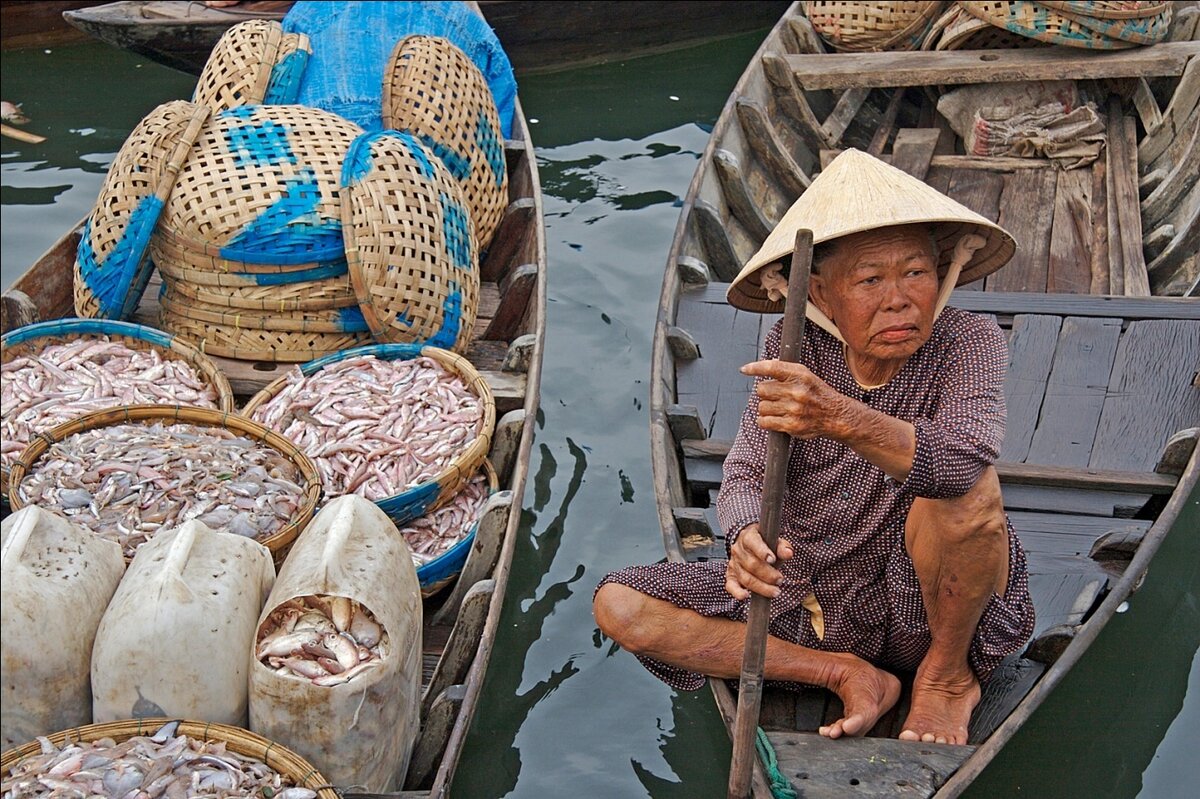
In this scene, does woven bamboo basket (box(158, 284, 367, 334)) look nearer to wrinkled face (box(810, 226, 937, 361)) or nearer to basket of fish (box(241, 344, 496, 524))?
basket of fish (box(241, 344, 496, 524))

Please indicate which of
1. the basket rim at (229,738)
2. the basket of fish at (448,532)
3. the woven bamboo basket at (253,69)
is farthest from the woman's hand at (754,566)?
the woven bamboo basket at (253,69)

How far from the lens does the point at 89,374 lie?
13.2 ft

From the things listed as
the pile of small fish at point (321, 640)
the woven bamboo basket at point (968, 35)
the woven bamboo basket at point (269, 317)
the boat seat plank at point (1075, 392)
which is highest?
A: the woven bamboo basket at point (968, 35)

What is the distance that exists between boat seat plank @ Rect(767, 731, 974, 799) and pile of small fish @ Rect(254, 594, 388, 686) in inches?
38.5

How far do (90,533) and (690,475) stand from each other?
1842 millimetres

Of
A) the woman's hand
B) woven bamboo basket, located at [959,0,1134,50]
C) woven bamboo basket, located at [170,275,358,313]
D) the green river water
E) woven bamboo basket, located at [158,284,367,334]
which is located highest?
woven bamboo basket, located at [959,0,1134,50]

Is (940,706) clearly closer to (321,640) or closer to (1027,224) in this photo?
(321,640)

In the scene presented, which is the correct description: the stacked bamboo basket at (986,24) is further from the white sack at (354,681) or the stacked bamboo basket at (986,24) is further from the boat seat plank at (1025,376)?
the white sack at (354,681)

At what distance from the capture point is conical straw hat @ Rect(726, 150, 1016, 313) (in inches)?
111

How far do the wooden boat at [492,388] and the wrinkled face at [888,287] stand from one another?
1249 millimetres

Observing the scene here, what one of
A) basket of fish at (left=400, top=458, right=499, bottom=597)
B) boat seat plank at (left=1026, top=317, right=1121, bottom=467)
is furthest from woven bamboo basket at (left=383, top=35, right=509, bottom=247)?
boat seat plank at (left=1026, top=317, right=1121, bottom=467)

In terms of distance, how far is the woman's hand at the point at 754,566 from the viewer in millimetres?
2699

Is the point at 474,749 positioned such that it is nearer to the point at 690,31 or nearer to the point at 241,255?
the point at 241,255

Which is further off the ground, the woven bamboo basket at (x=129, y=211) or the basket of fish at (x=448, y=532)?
the woven bamboo basket at (x=129, y=211)
